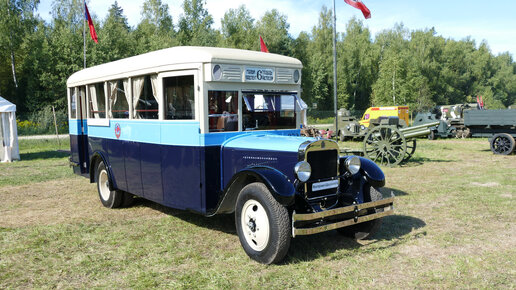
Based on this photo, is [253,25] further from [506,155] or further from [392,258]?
[392,258]

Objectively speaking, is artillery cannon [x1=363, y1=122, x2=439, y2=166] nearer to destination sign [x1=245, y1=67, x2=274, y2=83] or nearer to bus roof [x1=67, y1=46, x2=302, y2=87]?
bus roof [x1=67, y1=46, x2=302, y2=87]

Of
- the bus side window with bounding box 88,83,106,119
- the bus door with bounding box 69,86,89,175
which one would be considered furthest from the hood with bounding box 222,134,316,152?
the bus door with bounding box 69,86,89,175

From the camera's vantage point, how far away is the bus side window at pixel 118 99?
670 cm

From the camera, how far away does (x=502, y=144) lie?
582 inches

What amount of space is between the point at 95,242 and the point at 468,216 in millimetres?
5772

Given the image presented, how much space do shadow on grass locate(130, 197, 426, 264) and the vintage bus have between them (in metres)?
0.30

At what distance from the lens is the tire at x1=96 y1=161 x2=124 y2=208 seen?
24.5ft

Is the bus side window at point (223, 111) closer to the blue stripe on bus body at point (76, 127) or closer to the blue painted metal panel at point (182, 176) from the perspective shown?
the blue painted metal panel at point (182, 176)

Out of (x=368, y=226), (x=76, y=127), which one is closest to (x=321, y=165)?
(x=368, y=226)

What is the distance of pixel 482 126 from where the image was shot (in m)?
15.6

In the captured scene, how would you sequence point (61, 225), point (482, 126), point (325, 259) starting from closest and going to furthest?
point (325, 259) < point (61, 225) < point (482, 126)

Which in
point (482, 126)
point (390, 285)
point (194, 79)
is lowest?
point (390, 285)

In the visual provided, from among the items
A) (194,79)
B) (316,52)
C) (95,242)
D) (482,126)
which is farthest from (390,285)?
(316,52)

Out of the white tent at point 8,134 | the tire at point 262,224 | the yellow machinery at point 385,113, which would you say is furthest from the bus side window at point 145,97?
the yellow machinery at point 385,113
